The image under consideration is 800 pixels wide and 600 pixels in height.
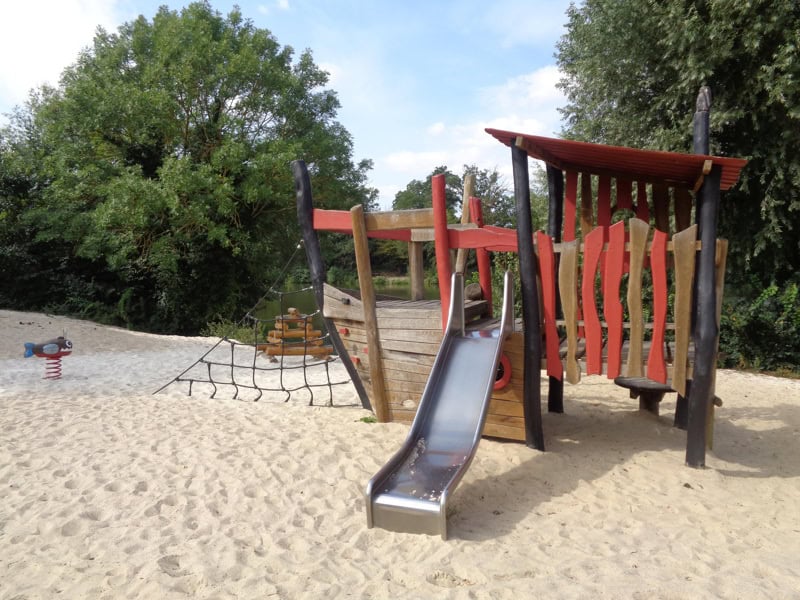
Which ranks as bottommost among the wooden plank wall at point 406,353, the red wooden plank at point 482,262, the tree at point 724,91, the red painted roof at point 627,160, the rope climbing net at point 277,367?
the rope climbing net at point 277,367

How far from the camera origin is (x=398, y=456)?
3.97 metres

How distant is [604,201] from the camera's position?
568 centimetres

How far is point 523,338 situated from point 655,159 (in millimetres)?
1769

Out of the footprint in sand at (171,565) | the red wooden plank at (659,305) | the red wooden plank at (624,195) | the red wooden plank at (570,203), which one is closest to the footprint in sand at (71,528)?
the footprint in sand at (171,565)

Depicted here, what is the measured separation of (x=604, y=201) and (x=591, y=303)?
1.40 metres

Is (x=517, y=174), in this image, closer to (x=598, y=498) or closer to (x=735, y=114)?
(x=598, y=498)

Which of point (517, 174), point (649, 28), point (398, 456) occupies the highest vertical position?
point (649, 28)

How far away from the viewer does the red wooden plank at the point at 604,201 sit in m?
5.53

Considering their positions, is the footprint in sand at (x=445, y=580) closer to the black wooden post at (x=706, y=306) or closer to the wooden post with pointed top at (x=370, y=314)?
the black wooden post at (x=706, y=306)

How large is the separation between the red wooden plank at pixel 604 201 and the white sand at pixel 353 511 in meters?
2.09

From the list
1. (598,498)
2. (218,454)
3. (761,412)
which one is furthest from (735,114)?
(218,454)

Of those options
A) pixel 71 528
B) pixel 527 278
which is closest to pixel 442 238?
pixel 527 278

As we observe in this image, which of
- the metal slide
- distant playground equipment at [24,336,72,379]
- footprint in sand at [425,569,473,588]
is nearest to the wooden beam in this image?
the metal slide

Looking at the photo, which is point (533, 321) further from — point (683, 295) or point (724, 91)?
→ point (724, 91)
